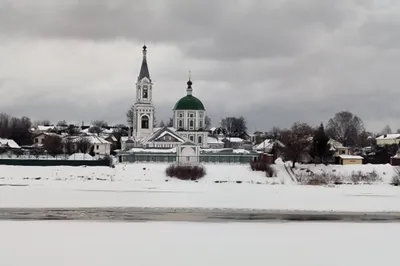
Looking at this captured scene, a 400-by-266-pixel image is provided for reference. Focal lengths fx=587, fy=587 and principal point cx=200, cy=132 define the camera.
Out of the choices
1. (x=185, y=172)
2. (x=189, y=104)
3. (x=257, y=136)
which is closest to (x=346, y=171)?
(x=185, y=172)

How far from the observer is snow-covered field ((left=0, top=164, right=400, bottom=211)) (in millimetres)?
35281

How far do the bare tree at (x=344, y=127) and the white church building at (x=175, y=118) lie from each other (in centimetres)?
4027

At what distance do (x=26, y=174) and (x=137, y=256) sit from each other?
147 ft

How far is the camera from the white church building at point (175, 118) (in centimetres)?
8194

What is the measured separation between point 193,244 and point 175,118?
234ft

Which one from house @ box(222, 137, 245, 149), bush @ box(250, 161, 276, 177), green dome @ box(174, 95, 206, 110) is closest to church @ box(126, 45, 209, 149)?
green dome @ box(174, 95, 206, 110)

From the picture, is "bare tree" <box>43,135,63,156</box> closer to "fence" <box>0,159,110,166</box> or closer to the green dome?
"fence" <box>0,159,110,166</box>

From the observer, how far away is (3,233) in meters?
20.7

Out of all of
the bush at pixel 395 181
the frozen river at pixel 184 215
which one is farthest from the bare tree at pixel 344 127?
the frozen river at pixel 184 215

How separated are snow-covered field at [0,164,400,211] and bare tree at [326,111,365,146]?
58.4 metres

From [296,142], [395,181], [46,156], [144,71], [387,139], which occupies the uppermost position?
[144,71]

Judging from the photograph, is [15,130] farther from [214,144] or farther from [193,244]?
[193,244]

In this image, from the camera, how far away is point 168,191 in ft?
150

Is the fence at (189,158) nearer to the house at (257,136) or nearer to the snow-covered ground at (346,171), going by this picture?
the snow-covered ground at (346,171)
